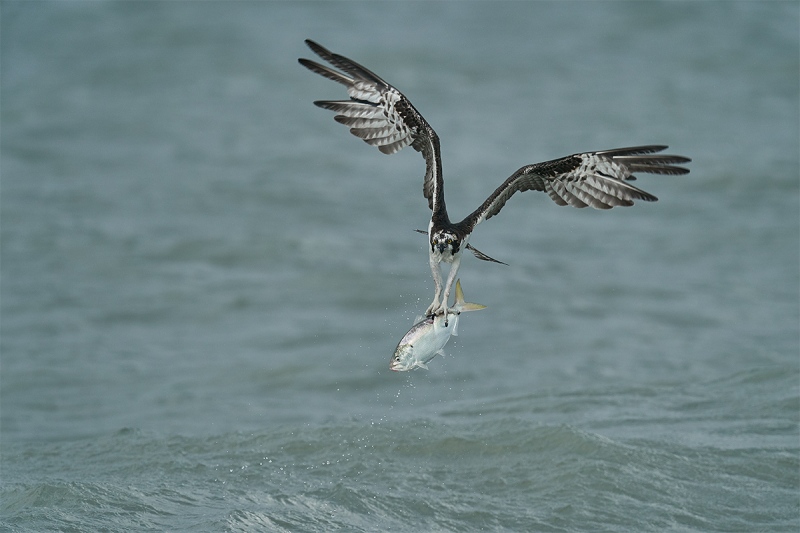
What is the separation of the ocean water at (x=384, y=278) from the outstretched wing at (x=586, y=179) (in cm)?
302

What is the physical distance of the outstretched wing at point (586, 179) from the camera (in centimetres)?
853

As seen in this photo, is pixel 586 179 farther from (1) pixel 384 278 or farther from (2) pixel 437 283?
(1) pixel 384 278

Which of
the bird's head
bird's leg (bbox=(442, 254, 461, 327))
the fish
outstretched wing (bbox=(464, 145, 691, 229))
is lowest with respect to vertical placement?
the fish

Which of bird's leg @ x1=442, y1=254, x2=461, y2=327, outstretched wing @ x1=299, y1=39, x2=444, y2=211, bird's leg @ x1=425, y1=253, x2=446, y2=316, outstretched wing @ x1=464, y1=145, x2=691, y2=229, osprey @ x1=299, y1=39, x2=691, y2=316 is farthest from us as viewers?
outstretched wing @ x1=299, y1=39, x2=444, y2=211

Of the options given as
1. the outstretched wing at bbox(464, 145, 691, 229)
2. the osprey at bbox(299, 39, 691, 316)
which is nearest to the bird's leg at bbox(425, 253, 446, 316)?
the osprey at bbox(299, 39, 691, 316)

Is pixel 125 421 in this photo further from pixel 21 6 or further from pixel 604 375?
pixel 21 6

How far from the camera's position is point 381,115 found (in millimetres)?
9391

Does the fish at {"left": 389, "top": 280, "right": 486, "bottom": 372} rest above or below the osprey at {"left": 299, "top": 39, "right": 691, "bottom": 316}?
below

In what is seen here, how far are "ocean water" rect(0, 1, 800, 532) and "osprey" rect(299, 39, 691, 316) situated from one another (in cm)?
290

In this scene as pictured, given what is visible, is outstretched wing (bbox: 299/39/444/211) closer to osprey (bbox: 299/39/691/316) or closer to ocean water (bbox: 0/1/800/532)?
osprey (bbox: 299/39/691/316)

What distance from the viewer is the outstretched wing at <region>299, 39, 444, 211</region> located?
9.09 m

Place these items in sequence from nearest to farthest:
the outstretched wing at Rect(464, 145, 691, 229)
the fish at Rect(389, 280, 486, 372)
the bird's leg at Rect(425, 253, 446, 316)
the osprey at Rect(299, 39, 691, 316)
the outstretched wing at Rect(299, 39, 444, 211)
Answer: the fish at Rect(389, 280, 486, 372)
the bird's leg at Rect(425, 253, 446, 316)
the osprey at Rect(299, 39, 691, 316)
the outstretched wing at Rect(464, 145, 691, 229)
the outstretched wing at Rect(299, 39, 444, 211)

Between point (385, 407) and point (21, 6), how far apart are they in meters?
20.5

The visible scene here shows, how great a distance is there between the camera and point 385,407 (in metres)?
13.2
